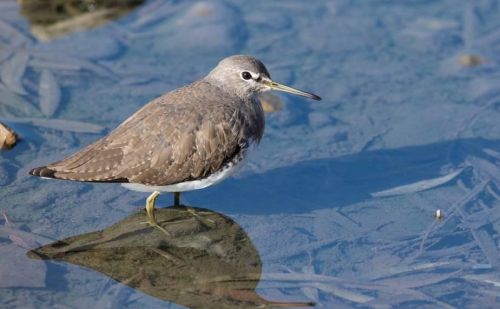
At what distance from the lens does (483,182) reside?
7.54 meters

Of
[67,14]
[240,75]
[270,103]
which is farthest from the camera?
[67,14]

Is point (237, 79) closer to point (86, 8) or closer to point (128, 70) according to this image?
point (128, 70)

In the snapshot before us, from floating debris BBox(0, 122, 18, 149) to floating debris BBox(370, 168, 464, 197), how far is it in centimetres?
325

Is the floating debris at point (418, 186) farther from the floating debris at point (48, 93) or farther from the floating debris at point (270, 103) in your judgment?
the floating debris at point (48, 93)

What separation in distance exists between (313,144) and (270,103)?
77 cm

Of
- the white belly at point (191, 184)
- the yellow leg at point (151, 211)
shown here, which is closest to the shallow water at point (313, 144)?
the yellow leg at point (151, 211)

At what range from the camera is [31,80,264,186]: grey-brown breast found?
6.64m

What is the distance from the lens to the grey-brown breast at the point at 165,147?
6.64m

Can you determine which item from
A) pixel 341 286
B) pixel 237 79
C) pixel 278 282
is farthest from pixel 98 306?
pixel 237 79

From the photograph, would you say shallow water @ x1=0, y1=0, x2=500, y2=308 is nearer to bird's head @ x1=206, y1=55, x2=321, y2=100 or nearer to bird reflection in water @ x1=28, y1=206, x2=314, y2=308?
bird reflection in water @ x1=28, y1=206, x2=314, y2=308

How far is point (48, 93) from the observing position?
28.4 feet

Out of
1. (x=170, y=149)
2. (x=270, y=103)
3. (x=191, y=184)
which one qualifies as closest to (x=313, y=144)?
(x=270, y=103)

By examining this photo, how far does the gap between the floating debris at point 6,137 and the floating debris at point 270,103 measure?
2.44 m

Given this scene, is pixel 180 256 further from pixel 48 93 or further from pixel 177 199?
pixel 48 93
